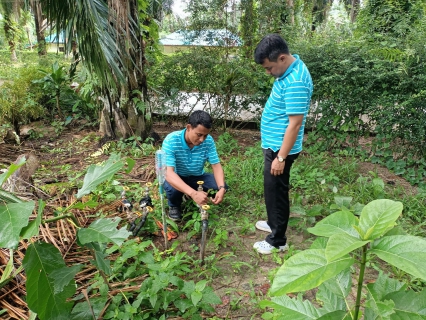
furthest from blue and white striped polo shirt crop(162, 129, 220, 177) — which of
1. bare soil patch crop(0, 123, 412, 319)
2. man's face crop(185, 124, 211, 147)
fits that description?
bare soil patch crop(0, 123, 412, 319)

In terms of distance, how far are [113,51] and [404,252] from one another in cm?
404

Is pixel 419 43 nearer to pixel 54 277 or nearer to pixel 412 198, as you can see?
pixel 412 198

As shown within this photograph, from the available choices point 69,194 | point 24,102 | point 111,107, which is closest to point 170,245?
point 69,194

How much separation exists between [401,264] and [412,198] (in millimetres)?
3264

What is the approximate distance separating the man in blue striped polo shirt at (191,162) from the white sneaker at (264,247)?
50 cm

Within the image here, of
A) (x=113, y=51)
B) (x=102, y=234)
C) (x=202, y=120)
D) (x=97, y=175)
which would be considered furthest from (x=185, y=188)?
(x=113, y=51)

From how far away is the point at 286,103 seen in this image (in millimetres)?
2115

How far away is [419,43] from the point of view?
390cm

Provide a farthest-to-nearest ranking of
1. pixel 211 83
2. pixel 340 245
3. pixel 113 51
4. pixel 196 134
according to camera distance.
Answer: pixel 211 83
pixel 113 51
pixel 196 134
pixel 340 245

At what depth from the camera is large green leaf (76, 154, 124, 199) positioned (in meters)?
1.12

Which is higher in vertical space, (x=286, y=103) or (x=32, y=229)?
(x=286, y=103)

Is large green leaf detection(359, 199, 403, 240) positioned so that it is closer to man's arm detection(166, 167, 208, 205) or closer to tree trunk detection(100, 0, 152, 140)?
man's arm detection(166, 167, 208, 205)

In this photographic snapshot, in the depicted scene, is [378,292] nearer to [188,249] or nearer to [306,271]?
[306,271]

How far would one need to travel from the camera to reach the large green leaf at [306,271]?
63 cm
